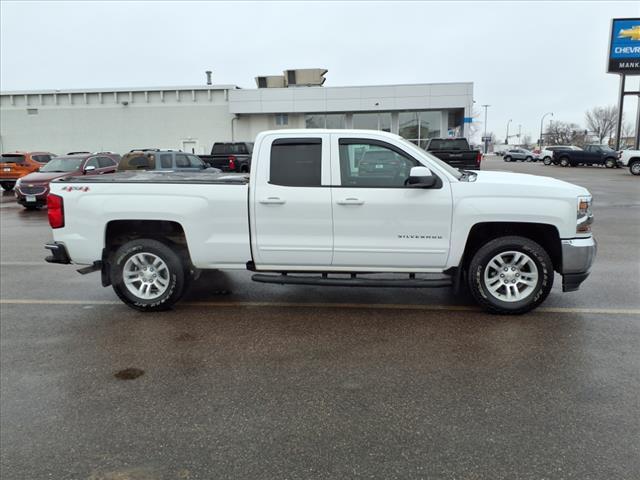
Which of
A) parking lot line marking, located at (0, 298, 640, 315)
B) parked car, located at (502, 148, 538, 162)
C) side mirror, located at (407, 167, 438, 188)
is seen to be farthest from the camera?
parked car, located at (502, 148, 538, 162)

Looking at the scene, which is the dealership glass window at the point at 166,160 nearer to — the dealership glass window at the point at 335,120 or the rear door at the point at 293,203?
the rear door at the point at 293,203

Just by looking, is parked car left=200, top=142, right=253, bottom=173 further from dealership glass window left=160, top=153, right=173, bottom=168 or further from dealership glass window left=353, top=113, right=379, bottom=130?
dealership glass window left=353, top=113, right=379, bottom=130

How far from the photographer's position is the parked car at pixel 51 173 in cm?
1591

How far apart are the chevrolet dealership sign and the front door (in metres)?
40.4

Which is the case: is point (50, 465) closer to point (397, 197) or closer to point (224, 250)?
point (224, 250)

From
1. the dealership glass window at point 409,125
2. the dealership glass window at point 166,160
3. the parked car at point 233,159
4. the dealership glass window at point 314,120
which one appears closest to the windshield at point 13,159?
the parked car at point 233,159

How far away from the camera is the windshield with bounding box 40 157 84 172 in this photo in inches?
672

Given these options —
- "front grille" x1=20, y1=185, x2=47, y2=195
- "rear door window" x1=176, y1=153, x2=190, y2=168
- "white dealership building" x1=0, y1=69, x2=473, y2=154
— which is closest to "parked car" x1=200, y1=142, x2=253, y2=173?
"rear door window" x1=176, y1=153, x2=190, y2=168

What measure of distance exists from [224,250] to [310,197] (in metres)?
1.08

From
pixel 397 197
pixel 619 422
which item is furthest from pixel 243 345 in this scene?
pixel 619 422

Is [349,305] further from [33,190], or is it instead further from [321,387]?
[33,190]

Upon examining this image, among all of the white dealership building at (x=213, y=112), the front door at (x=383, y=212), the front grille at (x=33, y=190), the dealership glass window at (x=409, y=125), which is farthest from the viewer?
the dealership glass window at (x=409, y=125)

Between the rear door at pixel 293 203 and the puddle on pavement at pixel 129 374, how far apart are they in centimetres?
172

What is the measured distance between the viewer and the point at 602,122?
99.4m
